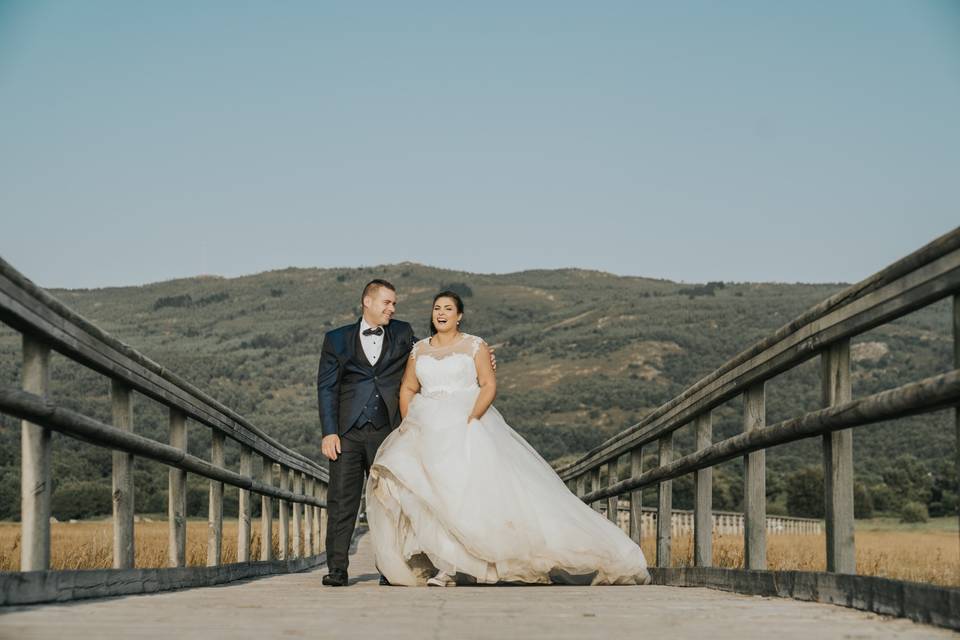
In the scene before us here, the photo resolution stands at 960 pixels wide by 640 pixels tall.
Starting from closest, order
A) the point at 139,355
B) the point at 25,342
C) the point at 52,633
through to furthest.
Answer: the point at 52,633 → the point at 25,342 → the point at 139,355

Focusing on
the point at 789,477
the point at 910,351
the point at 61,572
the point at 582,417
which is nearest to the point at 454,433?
the point at 61,572

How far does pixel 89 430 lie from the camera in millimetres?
6098

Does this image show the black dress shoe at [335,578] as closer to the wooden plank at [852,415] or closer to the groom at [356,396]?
the groom at [356,396]

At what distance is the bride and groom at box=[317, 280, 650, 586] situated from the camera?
9.31m

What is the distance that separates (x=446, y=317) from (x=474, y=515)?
1503 millimetres

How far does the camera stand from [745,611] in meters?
5.63

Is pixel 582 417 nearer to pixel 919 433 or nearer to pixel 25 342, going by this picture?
pixel 919 433

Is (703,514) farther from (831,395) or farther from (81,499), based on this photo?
(81,499)

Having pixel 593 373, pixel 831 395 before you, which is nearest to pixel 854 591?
pixel 831 395

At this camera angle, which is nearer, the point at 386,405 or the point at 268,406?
the point at 386,405

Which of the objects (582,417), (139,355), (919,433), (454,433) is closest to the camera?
(139,355)

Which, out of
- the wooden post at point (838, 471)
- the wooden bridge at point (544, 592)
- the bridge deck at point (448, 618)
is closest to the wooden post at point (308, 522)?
the wooden bridge at point (544, 592)

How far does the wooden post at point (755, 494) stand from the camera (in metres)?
7.13

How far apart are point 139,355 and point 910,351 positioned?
134 m
